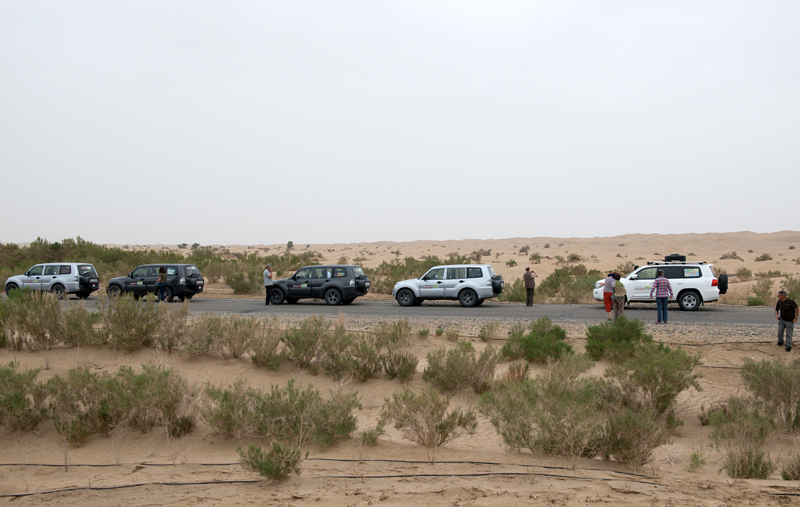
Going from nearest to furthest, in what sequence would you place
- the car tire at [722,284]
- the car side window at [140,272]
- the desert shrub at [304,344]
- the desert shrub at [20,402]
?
the desert shrub at [20,402] → the desert shrub at [304,344] → the car tire at [722,284] → the car side window at [140,272]

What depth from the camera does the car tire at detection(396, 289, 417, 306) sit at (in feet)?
73.1

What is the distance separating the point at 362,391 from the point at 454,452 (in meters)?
3.40

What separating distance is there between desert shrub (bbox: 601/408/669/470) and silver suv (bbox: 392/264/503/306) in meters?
15.0

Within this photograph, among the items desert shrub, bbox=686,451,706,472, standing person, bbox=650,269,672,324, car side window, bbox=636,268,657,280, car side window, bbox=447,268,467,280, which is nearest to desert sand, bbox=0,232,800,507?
desert shrub, bbox=686,451,706,472

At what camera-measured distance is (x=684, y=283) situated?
19750 millimetres

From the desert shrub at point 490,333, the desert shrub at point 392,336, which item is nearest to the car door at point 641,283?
the desert shrub at point 490,333

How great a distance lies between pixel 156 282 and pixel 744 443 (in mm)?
22702

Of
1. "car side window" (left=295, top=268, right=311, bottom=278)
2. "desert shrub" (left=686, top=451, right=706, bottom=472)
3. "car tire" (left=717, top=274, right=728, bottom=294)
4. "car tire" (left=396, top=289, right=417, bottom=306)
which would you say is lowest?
"desert shrub" (left=686, top=451, right=706, bottom=472)

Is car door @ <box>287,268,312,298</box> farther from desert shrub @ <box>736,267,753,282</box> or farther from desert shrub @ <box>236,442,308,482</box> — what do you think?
desert shrub @ <box>736,267,753,282</box>

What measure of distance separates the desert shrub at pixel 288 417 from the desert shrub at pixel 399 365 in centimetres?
302

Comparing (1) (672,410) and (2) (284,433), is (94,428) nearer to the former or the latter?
(2) (284,433)

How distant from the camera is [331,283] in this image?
22.6 metres

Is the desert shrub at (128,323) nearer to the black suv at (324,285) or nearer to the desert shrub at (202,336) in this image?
the desert shrub at (202,336)

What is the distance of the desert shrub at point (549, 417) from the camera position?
21.1ft
